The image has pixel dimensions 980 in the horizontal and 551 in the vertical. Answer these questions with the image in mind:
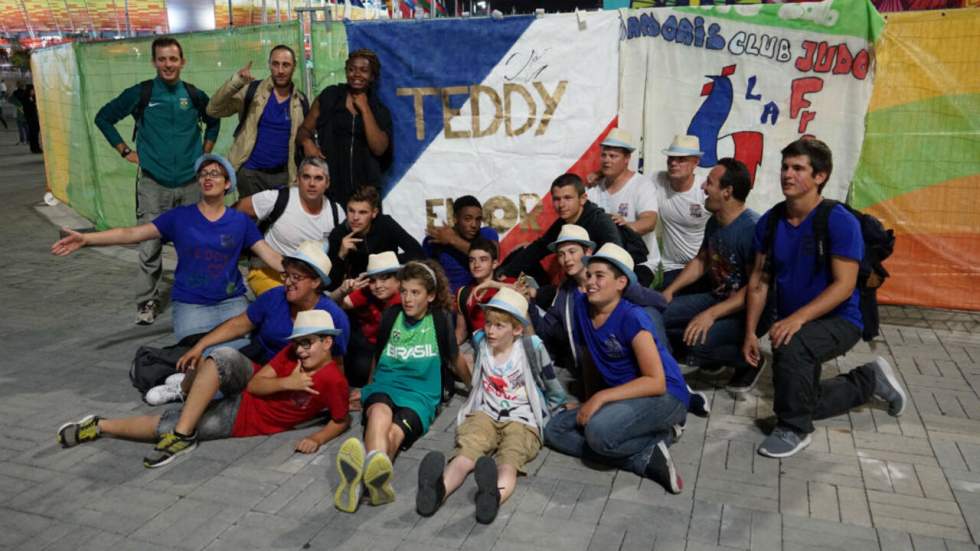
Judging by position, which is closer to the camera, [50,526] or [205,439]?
[50,526]

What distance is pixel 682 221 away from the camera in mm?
6352

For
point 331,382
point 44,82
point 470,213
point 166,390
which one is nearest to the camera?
point 331,382

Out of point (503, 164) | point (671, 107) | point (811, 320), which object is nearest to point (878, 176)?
point (671, 107)

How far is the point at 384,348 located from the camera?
493cm

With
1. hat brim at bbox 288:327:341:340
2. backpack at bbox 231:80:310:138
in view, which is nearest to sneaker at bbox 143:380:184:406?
hat brim at bbox 288:327:341:340

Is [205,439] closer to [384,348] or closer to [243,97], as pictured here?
[384,348]

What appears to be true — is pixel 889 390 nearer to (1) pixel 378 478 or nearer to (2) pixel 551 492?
(2) pixel 551 492

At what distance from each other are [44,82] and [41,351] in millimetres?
8452

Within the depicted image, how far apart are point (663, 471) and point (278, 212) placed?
3.44 meters

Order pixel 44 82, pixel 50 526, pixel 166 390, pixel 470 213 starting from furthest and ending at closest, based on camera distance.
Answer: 1. pixel 44 82
2. pixel 470 213
3. pixel 166 390
4. pixel 50 526

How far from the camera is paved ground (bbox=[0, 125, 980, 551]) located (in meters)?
3.79

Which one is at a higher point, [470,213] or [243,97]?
[243,97]

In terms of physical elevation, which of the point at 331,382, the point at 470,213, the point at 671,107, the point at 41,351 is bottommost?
the point at 41,351

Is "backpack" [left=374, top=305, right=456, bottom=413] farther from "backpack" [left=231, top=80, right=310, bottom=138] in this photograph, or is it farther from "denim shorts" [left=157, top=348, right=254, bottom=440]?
"backpack" [left=231, top=80, right=310, bottom=138]
